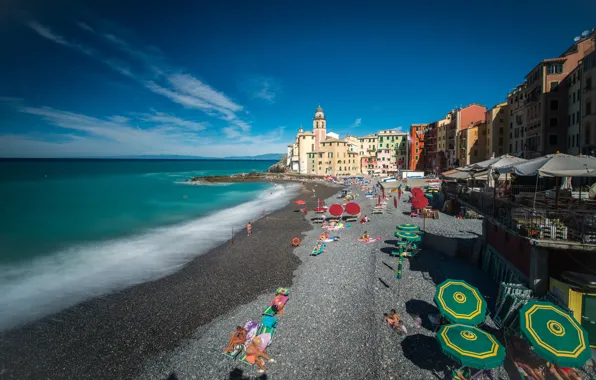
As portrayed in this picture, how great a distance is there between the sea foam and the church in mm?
65073

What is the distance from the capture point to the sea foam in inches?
587

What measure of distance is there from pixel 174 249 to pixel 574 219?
76.7ft

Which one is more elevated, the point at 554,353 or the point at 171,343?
the point at 554,353

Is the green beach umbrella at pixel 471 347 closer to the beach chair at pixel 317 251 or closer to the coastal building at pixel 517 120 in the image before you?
the beach chair at pixel 317 251

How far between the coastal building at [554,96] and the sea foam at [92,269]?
115 ft

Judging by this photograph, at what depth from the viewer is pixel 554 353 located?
21.7 ft

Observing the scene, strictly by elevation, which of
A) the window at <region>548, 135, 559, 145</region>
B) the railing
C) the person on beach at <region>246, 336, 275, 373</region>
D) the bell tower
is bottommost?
the person on beach at <region>246, 336, 275, 373</region>

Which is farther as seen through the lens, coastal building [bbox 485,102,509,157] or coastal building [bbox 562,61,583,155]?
coastal building [bbox 485,102,509,157]

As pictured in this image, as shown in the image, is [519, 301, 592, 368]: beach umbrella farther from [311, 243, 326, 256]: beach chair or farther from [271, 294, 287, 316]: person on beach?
[311, 243, 326, 256]: beach chair

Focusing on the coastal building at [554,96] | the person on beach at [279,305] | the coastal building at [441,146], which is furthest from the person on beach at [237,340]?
the coastal building at [441,146]

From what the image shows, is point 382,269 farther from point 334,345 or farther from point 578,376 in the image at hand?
point 578,376

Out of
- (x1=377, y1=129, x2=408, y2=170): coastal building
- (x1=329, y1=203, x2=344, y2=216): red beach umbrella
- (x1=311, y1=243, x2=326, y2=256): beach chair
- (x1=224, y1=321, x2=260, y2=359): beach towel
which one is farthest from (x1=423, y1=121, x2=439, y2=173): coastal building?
(x1=224, y1=321, x2=260, y2=359): beach towel

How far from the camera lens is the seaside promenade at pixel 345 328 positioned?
8.70 metres

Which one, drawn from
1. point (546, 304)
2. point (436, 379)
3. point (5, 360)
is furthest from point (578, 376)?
point (5, 360)
